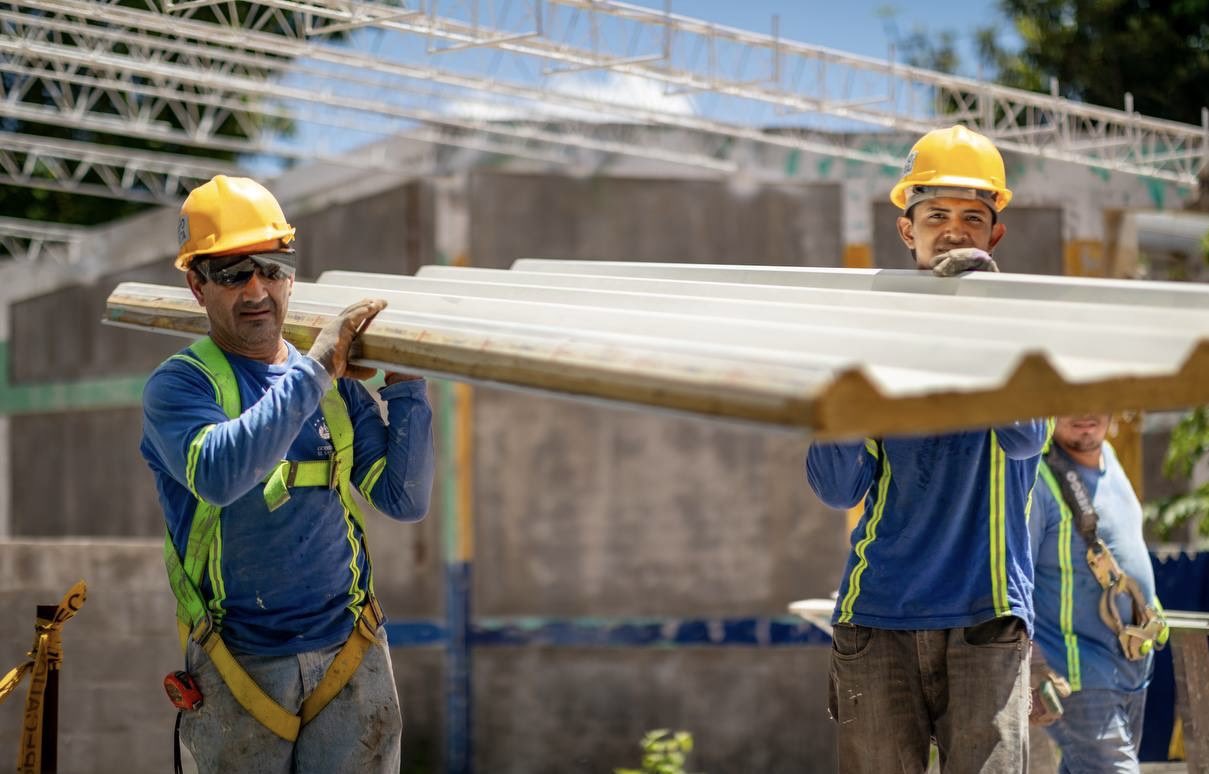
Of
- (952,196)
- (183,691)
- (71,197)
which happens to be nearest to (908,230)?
(952,196)

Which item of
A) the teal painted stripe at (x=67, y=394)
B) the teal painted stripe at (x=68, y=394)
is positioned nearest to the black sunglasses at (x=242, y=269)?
the teal painted stripe at (x=67, y=394)

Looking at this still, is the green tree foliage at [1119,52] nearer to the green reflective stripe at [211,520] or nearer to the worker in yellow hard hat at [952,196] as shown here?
the worker in yellow hard hat at [952,196]

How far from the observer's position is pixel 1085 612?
17.6 feet

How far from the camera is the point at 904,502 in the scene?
3.73m

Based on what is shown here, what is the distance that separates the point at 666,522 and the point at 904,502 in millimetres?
8038

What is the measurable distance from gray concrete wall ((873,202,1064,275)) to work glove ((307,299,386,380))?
29.3 feet

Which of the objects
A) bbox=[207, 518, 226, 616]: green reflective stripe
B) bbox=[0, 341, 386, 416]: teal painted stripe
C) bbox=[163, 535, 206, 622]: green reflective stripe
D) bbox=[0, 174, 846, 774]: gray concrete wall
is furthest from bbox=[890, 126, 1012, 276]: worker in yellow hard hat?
bbox=[0, 341, 386, 416]: teal painted stripe

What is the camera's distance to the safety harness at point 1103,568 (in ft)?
17.5

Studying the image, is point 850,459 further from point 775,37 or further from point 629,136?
point 629,136

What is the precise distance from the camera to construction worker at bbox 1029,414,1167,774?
5.29m

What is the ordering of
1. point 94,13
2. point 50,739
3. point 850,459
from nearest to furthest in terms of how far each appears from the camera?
point 850,459 < point 50,739 < point 94,13

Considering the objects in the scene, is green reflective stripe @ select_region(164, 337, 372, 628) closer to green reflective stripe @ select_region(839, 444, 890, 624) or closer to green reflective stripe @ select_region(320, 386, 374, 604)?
green reflective stripe @ select_region(320, 386, 374, 604)

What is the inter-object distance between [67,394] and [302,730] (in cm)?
1460

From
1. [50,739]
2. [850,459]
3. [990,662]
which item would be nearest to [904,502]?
[850,459]
